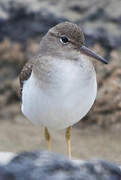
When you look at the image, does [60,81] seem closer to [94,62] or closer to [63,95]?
[63,95]

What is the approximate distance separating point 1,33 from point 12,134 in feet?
7.65

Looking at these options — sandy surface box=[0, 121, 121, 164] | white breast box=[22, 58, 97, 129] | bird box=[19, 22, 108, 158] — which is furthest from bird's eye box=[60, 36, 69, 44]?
sandy surface box=[0, 121, 121, 164]

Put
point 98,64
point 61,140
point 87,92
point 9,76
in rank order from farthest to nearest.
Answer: point 9,76 → point 98,64 → point 61,140 → point 87,92

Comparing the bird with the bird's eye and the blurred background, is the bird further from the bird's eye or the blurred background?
the blurred background

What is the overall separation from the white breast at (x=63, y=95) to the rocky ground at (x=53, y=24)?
2.98 meters

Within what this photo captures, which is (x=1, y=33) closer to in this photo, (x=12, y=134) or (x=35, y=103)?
(x=12, y=134)

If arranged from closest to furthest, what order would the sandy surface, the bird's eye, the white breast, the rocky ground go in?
1. the white breast
2. the bird's eye
3. the sandy surface
4. the rocky ground

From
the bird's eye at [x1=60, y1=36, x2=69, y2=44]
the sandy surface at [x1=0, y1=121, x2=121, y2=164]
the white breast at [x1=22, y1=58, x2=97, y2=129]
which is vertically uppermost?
the bird's eye at [x1=60, y1=36, x2=69, y2=44]

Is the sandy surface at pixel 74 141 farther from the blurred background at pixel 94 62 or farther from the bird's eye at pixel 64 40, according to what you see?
the bird's eye at pixel 64 40

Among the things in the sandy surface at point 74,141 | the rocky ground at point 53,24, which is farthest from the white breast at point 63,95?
the rocky ground at point 53,24

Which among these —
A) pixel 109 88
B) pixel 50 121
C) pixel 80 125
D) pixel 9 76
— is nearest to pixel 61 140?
pixel 80 125

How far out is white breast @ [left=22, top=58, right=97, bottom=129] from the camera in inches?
188

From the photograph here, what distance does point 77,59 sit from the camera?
4.98m

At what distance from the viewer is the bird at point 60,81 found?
4785 millimetres
